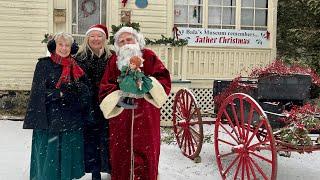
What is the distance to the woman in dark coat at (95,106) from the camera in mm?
4785

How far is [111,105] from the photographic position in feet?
13.6

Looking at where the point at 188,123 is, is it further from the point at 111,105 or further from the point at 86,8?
the point at 86,8

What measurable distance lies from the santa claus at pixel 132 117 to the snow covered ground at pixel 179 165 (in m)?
1.14

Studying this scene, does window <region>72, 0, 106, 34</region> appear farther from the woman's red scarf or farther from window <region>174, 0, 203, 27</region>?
the woman's red scarf

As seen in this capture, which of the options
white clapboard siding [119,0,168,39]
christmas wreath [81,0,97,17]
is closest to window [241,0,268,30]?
white clapboard siding [119,0,168,39]

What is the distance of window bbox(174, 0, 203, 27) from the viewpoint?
458 inches

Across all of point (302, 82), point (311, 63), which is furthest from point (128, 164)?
point (311, 63)

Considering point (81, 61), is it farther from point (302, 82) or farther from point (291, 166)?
point (291, 166)

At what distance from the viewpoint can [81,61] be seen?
4.76 m

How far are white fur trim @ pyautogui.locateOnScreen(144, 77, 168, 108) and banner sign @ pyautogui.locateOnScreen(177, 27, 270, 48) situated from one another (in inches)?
289

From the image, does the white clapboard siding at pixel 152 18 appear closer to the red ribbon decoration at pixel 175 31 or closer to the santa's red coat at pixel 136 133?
the red ribbon decoration at pixel 175 31

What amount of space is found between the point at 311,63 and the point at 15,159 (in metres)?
10.3

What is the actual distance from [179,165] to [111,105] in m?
2.30

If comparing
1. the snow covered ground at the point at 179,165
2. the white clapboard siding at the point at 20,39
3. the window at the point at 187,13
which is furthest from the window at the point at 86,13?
the snow covered ground at the point at 179,165
